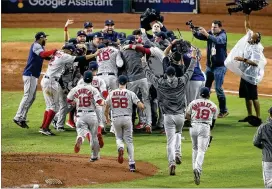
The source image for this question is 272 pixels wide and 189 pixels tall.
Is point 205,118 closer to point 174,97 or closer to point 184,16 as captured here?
point 174,97

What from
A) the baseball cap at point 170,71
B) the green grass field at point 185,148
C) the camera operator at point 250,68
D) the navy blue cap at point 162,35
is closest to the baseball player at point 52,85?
the green grass field at point 185,148

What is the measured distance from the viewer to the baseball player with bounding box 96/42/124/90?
21594mm

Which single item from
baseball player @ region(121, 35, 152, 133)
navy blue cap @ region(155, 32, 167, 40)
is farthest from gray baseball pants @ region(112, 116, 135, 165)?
navy blue cap @ region(155, 32, 167, 40)

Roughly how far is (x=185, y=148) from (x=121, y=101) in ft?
8.93

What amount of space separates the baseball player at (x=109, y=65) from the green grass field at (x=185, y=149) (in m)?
1.23

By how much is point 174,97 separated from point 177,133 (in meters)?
0.72

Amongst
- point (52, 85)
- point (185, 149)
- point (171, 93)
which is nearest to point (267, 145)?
point (171, 93)

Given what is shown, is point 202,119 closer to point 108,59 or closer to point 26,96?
point 108,59

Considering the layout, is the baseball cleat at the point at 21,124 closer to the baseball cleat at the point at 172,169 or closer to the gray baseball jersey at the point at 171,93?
the gray baseball jersey at the point at 171,93

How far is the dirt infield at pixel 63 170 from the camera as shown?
16.8 m

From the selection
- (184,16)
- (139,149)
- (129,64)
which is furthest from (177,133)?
(184,16)

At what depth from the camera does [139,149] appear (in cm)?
2003

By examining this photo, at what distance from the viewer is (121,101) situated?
706 inches

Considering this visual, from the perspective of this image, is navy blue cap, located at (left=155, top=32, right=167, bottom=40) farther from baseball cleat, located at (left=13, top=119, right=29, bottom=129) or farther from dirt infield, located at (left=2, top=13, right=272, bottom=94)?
dirt infield, located at (left=2, top=13, right=272, bottom=94)
